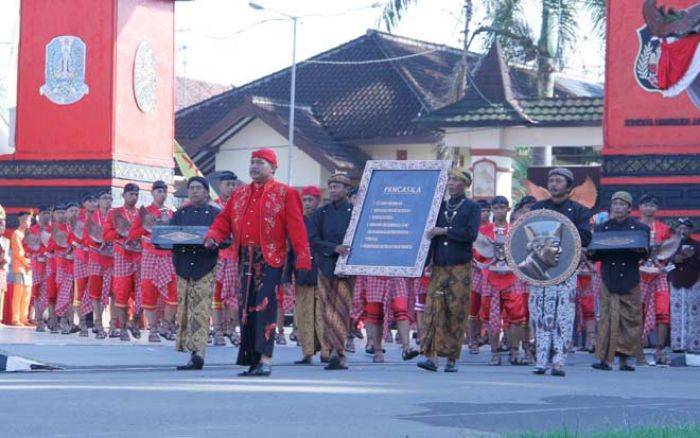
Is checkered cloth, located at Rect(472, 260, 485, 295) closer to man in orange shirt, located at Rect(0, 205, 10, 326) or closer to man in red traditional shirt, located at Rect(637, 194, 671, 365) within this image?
man in red traditional shirt, located at Rect(637, 194, 671, 365)

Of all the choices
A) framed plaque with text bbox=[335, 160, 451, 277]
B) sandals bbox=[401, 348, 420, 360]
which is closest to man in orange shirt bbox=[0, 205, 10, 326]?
sandals bbox=[401, 348, 420, 360]

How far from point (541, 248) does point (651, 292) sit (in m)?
3.57

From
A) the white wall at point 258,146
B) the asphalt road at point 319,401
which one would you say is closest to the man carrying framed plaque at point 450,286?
the asphalt road at point 319,401

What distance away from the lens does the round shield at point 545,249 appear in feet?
47.5

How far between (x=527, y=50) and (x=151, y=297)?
63.7ft

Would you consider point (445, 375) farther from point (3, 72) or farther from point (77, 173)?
point (3, 72)

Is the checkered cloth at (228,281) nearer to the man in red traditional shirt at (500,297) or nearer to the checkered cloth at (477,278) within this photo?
the checkered cloth at (477,278)

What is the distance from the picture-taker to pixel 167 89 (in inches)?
927

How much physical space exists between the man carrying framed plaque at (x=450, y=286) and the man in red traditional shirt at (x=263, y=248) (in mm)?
1740

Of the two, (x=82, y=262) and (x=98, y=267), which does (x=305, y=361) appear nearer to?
(x=98, y=267)

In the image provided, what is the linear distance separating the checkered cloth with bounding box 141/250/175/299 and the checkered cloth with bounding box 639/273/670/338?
17.0 feet

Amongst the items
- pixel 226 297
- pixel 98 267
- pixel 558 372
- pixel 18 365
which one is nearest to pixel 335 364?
pixel 558 372

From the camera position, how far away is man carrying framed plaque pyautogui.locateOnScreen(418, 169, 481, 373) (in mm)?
14562

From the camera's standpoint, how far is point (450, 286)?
14594 mm
